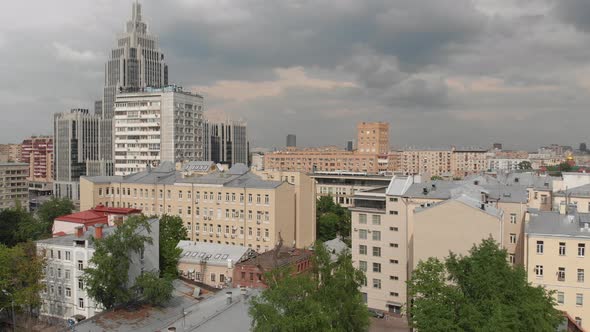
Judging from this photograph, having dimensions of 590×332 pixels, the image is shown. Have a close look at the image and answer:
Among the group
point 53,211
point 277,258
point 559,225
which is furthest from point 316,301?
point 53,211

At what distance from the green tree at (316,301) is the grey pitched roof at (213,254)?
29.2 m

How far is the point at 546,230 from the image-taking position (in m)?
44.9

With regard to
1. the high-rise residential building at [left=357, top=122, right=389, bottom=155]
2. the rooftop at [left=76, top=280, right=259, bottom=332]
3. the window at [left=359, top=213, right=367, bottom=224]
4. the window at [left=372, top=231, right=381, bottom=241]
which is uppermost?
the high-rise residential building at [left=357, top=122, right=389, bottom=155]

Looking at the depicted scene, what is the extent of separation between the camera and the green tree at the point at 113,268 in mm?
44250

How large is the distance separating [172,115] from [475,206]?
347 ft

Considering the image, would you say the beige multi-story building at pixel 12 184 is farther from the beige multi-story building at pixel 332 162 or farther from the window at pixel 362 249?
the window at pixel 362 249

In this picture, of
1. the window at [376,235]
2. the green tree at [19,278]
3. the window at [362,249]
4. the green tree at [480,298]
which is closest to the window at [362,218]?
the window at [376,235]

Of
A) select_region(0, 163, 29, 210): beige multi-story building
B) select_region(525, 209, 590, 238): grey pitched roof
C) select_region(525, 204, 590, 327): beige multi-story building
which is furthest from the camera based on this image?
select_region(0, 163, 29, 210): beige multi-story building

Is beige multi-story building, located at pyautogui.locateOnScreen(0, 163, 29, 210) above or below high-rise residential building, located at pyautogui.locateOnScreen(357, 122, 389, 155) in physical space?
below

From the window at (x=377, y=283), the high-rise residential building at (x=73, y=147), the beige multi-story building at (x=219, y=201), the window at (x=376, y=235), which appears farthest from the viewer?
the high-rise residential building at (x=73, y=147)

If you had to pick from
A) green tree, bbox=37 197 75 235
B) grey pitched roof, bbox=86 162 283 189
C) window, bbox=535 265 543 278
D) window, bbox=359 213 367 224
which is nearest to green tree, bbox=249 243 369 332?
window, bbox=535 265 543 278

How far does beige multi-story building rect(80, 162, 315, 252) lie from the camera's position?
7681 centimetres

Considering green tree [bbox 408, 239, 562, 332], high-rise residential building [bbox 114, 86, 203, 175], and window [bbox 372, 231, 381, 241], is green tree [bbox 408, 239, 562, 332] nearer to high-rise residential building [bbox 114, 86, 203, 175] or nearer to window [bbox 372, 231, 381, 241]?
window [bbox 372, 231, 381, 241]

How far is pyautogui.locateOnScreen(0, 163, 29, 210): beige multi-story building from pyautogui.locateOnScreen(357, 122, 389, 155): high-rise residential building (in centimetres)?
11244
